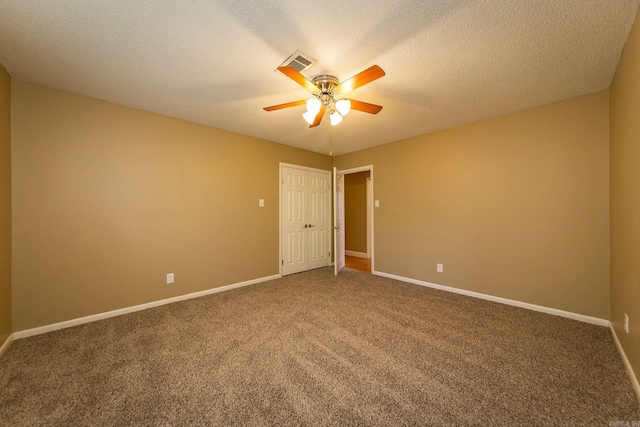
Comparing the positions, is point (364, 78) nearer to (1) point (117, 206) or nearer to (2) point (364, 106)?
(2) point (364, 106)

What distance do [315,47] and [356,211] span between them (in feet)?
16.3

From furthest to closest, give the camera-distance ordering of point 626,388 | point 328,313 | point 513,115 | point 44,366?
point 513,115
point 328,313
point 44,366
point 626,388

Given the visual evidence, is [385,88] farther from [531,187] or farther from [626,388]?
[626,388]

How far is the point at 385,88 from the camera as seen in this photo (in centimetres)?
241

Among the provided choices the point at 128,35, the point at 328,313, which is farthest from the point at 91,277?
the point at 328,313

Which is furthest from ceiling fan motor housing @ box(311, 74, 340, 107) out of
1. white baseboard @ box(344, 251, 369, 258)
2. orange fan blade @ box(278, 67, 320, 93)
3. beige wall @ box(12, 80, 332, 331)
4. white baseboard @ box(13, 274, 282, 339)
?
white baseboard @ box(344, 251, 369, 258)

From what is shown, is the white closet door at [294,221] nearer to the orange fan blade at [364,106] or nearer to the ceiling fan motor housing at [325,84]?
the ceiling fan motor housing at [325,84]

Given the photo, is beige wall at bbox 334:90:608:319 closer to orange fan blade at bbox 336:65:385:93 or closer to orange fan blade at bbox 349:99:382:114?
orange fan blade at bbox 349:99:382:114

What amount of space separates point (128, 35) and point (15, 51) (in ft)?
3.36

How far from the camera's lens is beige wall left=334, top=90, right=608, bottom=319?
251cm

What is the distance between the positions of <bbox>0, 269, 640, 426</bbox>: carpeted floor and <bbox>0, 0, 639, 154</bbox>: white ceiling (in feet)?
7.89

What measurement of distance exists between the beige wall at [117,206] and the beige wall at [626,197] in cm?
399

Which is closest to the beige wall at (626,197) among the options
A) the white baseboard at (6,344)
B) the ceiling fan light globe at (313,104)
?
the ceiling fan light globe at (313,104)

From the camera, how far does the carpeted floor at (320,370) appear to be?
1395 millimetres
